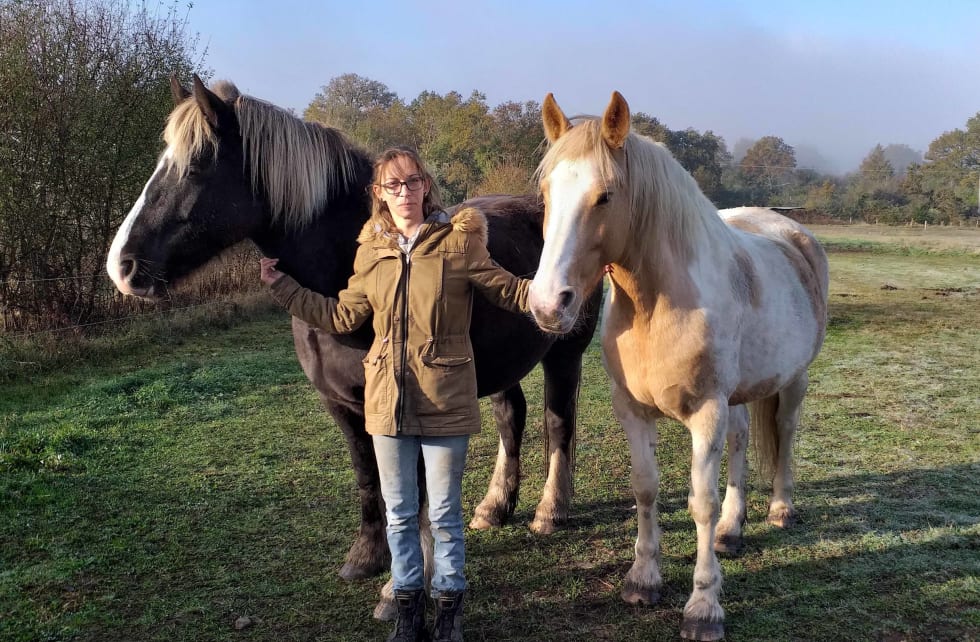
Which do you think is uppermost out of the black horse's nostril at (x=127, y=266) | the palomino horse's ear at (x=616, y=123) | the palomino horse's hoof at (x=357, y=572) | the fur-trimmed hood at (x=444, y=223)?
the palomino horse's ear at (x=616, y=123)

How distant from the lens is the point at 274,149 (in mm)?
2385

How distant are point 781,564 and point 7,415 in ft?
18.9

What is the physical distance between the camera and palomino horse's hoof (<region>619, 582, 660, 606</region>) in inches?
112

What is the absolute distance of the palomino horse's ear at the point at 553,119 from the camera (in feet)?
8.06

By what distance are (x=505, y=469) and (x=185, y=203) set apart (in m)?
2.27

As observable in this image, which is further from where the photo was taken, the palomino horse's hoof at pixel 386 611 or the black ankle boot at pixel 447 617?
the palomino horse's hoof at pixel 386 611

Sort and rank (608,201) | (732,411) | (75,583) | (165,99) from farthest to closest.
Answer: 1. (165,99)
2. (732,411)
3. (75,583)
4. (608,201)

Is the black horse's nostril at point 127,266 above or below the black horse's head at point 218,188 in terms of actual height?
below

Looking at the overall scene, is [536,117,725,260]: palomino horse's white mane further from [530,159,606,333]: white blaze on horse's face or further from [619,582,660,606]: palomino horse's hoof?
[619,582,660,606]: palomino horse's hoof

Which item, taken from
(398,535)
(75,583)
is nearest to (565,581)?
(398,535)

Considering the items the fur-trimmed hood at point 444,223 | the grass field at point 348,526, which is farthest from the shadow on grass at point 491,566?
the fur-trimmed hood at point 444,223

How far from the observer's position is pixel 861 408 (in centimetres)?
579

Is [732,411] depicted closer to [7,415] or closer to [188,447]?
[188,447]

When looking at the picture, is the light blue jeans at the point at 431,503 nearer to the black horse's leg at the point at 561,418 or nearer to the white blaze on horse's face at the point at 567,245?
the white blaze on horse's face at the point at 567,245
